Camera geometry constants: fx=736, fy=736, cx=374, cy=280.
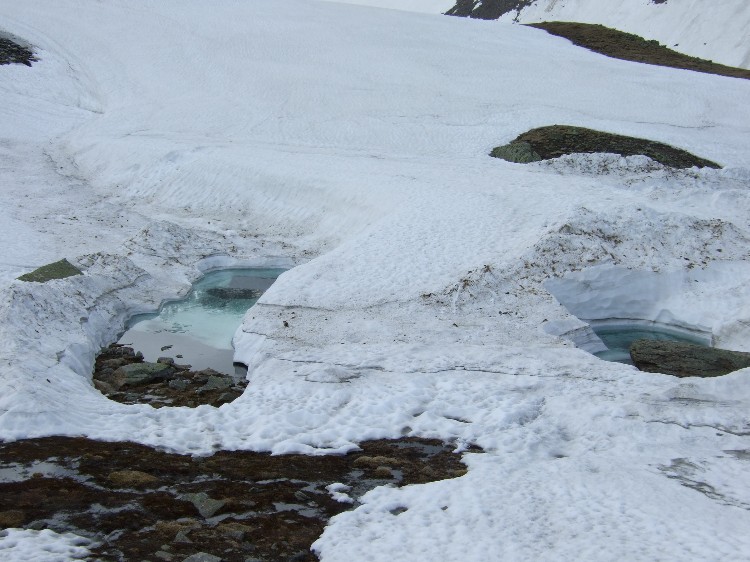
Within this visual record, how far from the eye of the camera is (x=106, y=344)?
1460 cm

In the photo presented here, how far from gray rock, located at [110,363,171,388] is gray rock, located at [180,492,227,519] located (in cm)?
457

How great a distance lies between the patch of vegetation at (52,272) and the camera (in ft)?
50.1

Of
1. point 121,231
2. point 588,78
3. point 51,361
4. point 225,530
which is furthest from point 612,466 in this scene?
point 588,78

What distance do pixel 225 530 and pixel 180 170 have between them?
61.4 ft

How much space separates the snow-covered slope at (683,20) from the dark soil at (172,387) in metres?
43.2

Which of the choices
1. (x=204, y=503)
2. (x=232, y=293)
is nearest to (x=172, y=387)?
(x=204, y=503)

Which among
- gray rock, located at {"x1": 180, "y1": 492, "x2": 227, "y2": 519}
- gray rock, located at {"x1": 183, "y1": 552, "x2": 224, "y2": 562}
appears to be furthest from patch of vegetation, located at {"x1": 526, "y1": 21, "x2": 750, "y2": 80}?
gray rock, located at {"x1": 183, "y1": 552, "x2": 224, "y2": 562}

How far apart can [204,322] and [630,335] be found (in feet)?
30.3

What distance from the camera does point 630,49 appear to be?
4128 centimetres

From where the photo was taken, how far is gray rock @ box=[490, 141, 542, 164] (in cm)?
2420

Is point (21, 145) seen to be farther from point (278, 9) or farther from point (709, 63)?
point (709, 63)

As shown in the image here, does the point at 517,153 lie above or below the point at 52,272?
above

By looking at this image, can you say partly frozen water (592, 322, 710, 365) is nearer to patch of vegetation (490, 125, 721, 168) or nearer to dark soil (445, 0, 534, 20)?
patch of vegetation (490, 125, 721, 168)

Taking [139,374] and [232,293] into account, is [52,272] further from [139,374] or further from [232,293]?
[139,374]
